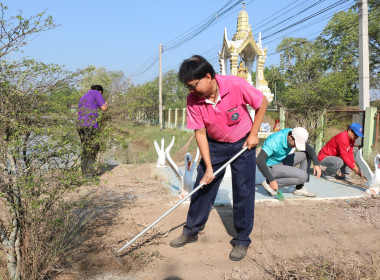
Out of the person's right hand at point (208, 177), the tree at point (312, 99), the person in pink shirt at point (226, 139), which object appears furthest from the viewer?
the tree at point (312, 99)

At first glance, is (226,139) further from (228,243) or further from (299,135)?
(299,135)

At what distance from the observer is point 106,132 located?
2.54 metres

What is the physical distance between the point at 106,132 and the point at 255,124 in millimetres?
1310

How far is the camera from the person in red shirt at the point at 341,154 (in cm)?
521

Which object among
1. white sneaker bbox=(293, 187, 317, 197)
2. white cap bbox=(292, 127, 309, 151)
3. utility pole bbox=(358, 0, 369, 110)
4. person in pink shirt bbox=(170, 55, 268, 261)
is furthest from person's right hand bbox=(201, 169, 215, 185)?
utility pole bbox=(358, 0, 369, 110)

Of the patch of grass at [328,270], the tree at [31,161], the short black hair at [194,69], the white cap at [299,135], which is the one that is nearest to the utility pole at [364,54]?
the white cap at [299,135]

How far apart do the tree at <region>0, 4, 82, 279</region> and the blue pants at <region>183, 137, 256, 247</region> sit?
116 cm

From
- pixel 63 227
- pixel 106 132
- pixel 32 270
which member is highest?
pixel 106 132

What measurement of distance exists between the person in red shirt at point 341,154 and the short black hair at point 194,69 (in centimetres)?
383

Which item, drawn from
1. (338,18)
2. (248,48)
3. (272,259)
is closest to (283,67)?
(338,18)

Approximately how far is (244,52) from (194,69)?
513 cm

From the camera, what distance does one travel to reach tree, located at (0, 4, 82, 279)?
2.02 meters

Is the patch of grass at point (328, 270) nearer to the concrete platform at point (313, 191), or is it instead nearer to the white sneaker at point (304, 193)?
the concrete platform at point (313, 191)

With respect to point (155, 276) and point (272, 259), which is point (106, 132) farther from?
point (272, 259)
